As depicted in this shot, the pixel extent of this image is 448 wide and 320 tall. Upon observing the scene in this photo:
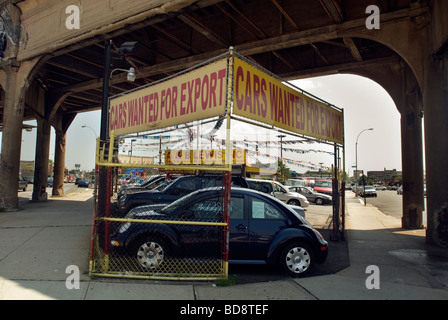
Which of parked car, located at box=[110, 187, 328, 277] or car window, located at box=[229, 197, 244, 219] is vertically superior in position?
car window, located at box=[229, 197, 244, 219]

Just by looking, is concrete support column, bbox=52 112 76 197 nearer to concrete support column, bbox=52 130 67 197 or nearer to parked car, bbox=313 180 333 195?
concrete support column, bbox=52 130 67 197

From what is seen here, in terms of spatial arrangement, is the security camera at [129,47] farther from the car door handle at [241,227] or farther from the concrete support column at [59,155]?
the concrete support column at [59,155]

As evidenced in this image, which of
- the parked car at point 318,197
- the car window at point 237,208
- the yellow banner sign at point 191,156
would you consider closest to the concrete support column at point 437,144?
the car window at point 237,208

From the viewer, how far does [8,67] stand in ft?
47.4

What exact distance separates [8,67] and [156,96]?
1168 centimetres

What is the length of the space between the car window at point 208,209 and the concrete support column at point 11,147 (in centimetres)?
1175

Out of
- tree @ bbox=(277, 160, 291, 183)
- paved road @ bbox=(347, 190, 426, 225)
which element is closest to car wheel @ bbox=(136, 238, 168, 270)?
paved road @ bbox=(347, 190, 426, 225)

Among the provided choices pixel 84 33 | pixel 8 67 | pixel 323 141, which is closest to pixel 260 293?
pixel 323 141

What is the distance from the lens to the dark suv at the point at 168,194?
387 inches

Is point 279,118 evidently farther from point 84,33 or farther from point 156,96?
point 84,33

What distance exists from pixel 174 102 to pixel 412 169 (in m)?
10.6

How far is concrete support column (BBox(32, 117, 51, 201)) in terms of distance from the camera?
19281 millimetres

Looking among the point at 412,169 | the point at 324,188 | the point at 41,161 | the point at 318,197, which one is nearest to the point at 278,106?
the point at 412,169

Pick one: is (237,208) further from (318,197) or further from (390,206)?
(390,206)
